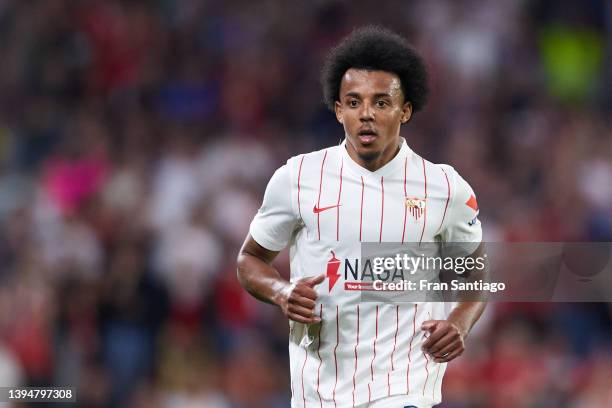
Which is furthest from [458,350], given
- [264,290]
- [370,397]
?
[264,290]

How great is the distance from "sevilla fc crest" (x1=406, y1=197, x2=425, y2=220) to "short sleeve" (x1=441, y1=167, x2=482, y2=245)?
127 mm

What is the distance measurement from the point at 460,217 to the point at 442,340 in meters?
0.62

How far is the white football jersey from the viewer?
15.6ft

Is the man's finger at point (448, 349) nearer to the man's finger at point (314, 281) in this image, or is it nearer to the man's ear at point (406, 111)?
the man's finger at point (314, 281)

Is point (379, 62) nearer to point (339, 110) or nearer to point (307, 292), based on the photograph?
point (339, 110)

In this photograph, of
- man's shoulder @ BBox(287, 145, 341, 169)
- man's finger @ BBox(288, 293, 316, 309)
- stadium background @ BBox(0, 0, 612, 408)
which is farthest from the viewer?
stadium background @ BBox(0, 0, 612, 408)

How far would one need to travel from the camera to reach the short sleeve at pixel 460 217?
490cm

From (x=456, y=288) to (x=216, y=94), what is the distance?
6.52 metres

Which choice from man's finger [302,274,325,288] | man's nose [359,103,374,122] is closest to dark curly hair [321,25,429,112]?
man's nose [359,103,374,122]

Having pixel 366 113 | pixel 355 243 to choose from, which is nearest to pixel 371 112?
pixel 366 113


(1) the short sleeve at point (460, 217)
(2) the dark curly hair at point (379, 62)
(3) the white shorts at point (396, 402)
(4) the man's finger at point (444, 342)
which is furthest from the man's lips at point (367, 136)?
(3) the white shorts at point (396, 402)

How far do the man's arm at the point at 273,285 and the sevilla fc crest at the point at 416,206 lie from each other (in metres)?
0.54

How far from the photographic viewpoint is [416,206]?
15.9 ft

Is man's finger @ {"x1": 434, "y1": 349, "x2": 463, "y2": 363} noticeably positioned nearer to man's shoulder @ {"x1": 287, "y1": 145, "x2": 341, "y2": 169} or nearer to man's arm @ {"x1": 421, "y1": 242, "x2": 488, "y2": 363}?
man's arm @ {"x1": 421, "y1": 242, "x2": 488, "y2": 363}
